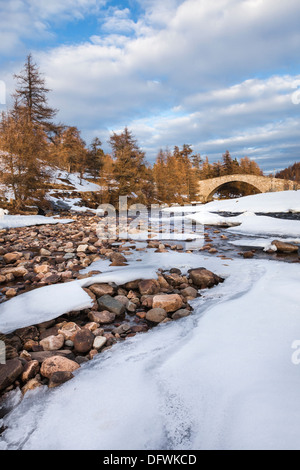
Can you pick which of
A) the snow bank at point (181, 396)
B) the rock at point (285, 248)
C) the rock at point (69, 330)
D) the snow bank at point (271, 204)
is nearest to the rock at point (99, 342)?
the snow bank at point (181, 396)

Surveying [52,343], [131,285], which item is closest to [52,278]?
[131,285]

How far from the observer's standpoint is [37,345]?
2035 millimetres

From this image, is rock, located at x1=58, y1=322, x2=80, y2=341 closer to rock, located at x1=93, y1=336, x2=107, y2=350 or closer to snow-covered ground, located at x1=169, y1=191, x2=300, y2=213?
rock, located at x1=93, y1=336, x2=107, y2=350

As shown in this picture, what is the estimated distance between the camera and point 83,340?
207cm

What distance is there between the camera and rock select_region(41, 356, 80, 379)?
65.3 inches

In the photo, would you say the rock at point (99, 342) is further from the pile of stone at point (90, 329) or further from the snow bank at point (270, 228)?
the snow bank at point (270, 228)

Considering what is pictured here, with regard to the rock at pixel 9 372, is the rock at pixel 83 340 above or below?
below

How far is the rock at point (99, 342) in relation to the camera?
6.65 ft

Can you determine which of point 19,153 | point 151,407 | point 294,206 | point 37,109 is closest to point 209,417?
point 151,407

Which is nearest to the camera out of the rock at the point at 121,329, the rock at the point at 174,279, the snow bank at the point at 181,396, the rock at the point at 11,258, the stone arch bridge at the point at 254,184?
the snow bank at the point at 181,396

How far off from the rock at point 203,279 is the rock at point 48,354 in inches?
83.5

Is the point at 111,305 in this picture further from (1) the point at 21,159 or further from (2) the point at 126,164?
(2) the point at 126,164

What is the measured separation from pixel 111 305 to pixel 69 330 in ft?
2.11
